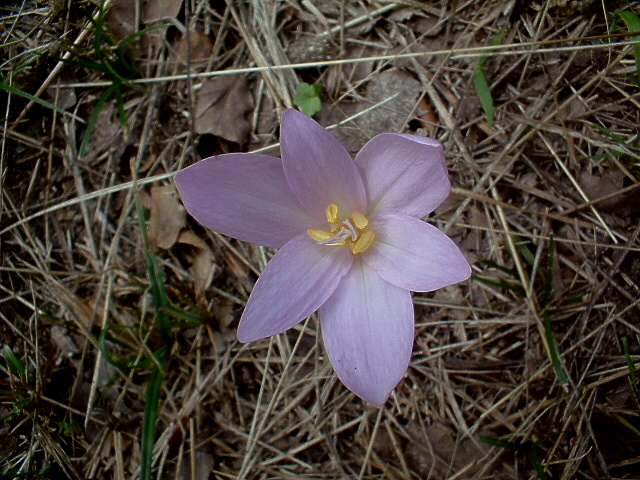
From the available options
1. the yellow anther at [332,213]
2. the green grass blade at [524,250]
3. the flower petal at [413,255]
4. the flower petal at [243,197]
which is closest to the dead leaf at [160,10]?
the flower petal at [243,197]

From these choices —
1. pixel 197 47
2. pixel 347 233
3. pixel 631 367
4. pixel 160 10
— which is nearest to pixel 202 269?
pixel 347 233

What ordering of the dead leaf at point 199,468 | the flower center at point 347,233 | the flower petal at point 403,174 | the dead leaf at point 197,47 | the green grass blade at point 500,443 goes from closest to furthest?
the flower petal at point 403,174, the flower center at point 347,233, the green grass blade at point 500,443, the dead leaf at point 199,468, the dead leaf at point 197,47

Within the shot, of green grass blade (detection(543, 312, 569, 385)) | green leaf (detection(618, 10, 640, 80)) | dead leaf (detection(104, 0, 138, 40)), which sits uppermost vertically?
dead leaf (detection(104, 0, 138, 40))

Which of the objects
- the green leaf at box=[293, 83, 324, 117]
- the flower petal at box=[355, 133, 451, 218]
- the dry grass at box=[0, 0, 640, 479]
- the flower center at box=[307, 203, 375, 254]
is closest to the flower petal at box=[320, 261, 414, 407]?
the flower center at box=[307, 203, 375, 254]

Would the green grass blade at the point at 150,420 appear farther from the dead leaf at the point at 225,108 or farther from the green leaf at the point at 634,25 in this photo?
the green leaf at the point at 634,25

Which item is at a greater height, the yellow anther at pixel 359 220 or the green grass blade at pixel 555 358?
the yellow anther at pixel 359 220

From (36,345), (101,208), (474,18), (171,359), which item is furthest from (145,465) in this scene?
(474,18)

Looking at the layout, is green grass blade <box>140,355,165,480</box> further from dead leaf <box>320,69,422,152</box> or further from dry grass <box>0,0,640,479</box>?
dead leaf <box>320,69,422,152</box>
